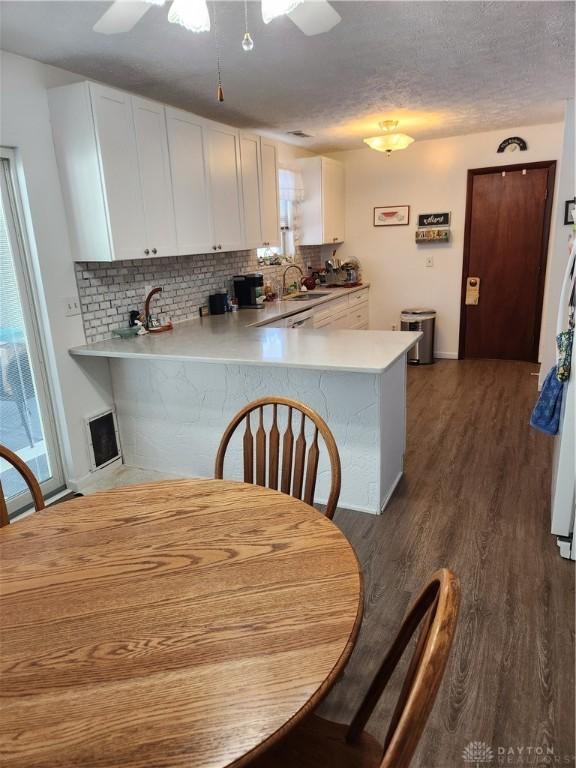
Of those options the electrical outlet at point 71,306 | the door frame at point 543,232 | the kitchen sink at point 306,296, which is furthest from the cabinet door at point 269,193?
the door frame at point 543,232

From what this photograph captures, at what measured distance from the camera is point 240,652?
2.93 feet

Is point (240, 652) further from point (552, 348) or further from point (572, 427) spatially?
point (552, 348)

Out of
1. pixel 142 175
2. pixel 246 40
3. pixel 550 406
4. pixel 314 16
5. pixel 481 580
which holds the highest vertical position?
pixel 314 16

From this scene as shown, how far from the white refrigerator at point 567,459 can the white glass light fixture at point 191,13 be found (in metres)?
1.83

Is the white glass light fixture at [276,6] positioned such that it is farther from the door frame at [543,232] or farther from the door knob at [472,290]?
the door knob at [472,290]

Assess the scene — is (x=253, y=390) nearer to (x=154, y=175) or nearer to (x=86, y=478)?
(x=86, y=478)

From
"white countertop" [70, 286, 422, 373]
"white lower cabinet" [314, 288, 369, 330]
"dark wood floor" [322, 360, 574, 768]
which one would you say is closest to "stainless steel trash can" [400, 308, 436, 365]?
"white lower cabinet" [314, 288, 369, 330]

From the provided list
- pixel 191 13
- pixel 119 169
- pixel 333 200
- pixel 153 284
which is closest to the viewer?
pixel 191 13

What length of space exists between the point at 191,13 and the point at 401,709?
A: 6.27ft

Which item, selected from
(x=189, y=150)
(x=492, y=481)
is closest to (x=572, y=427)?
(x=492, y=481)

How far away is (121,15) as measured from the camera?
1811mm

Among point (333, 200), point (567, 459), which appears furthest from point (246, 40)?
point (333, 200)

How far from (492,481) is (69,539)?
250 centimetres

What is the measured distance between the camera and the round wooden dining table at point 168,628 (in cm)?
75
